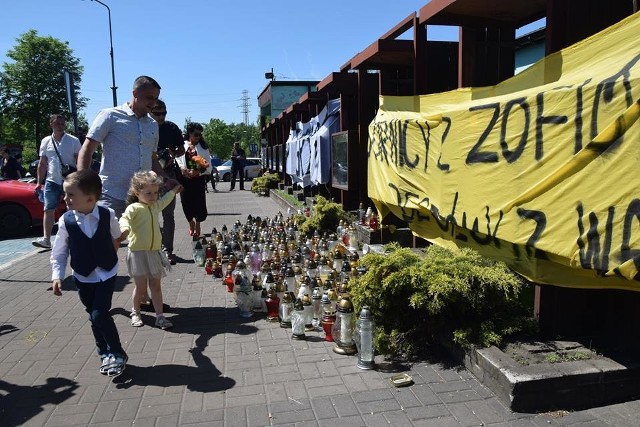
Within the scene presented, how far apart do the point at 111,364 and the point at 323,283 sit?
2.10 metres

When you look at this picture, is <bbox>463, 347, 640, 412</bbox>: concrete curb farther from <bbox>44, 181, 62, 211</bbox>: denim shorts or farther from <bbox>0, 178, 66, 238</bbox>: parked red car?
<bbox>0, 178, 66, 238</bbox>: parked red car

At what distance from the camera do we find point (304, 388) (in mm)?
3367

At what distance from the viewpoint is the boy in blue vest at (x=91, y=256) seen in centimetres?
351

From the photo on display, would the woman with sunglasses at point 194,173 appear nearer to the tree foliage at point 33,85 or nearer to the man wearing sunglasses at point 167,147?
the man wearing sunglasses at point 167,147

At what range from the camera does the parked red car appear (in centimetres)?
1009

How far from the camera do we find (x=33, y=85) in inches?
1786

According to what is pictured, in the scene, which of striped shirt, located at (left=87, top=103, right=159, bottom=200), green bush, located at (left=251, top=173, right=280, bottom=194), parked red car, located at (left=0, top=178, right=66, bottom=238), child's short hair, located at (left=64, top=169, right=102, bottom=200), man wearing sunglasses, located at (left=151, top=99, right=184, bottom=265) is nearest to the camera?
child's short hair, located at (left=64, top=169, right=102, bottom=200)

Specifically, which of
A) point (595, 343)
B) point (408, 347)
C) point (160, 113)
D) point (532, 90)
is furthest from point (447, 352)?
point (160, 113)

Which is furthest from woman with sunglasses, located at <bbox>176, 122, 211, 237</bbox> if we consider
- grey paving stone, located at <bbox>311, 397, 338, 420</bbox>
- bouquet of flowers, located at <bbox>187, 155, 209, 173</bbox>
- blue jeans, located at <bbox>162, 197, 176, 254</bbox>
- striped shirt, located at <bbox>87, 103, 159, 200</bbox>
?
grey paving stone, located at <bbox>311, 397, 338, 420</bbox>

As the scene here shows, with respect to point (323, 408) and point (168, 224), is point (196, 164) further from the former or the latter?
point (323, 408)

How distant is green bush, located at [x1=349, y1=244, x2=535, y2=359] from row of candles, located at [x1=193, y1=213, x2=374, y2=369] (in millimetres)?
221

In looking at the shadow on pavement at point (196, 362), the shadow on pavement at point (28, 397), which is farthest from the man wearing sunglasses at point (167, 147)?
the shadow on pavement at point (28, 397)

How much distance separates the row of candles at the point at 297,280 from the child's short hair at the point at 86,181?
5.83 ft

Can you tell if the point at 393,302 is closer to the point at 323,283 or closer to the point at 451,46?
the point at 323,283
